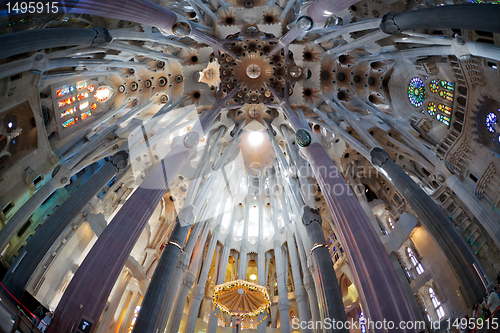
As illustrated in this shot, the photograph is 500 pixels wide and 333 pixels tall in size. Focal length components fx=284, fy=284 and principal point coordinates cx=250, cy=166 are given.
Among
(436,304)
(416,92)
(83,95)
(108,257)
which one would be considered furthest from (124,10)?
(436,304)

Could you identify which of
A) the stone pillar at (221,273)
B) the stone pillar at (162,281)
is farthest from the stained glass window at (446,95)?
the stone pillar at (221,273)

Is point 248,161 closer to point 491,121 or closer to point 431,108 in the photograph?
point 431,108

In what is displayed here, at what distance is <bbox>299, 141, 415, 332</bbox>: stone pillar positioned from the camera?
673 cm

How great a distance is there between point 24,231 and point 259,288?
38.6 feet

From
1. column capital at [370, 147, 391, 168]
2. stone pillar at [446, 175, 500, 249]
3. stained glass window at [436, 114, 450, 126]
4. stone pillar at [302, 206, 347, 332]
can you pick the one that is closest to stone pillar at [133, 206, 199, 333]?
stone pillar at [302, 206, 347, 332]

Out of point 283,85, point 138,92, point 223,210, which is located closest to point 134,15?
point 138,92

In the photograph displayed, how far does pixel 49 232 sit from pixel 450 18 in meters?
16.1

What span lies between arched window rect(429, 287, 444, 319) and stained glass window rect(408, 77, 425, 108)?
1071 cm

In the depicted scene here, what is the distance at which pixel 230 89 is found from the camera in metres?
20.5

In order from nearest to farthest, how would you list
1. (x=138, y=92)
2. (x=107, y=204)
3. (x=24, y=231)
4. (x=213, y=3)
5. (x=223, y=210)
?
(x=24, y=231)
(x=213, y=3)
(x=107, y=204)
(x=138, y=92)
(x=223, y=210)

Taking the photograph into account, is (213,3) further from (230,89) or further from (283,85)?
(283,85)

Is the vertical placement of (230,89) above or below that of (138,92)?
above

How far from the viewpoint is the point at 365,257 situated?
25.5ft

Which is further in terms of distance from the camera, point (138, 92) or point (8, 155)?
point (138, 92)
